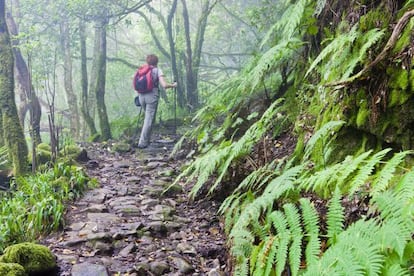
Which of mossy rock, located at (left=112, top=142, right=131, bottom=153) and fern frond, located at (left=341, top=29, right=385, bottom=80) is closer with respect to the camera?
fern frond, located at (left=341, top=29, right=385, bottom=80)

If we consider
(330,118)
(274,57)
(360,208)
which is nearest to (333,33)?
(274,57)

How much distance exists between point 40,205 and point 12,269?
1714 mm

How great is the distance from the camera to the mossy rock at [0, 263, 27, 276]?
2.73 meters

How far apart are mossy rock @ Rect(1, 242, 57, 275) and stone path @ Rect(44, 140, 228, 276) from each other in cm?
13

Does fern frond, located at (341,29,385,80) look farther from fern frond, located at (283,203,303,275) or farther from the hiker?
the hiker

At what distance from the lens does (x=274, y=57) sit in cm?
433

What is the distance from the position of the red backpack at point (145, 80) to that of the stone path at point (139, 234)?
314cm

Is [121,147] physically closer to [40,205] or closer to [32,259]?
[40,205]

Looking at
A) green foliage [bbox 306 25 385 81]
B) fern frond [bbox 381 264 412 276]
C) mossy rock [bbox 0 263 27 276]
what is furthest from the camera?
green foliage [bbox 306 25 385 81]

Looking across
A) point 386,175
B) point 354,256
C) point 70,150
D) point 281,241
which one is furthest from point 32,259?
point 70,150

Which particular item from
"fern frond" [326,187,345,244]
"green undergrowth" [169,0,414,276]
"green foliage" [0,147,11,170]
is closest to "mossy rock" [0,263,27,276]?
"green undergrowth" [169,0,414,276]

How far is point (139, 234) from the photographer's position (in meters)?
3.98

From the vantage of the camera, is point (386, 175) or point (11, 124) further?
point (11, 124)

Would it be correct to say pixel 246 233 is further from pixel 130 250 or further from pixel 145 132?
pixel 145 132
